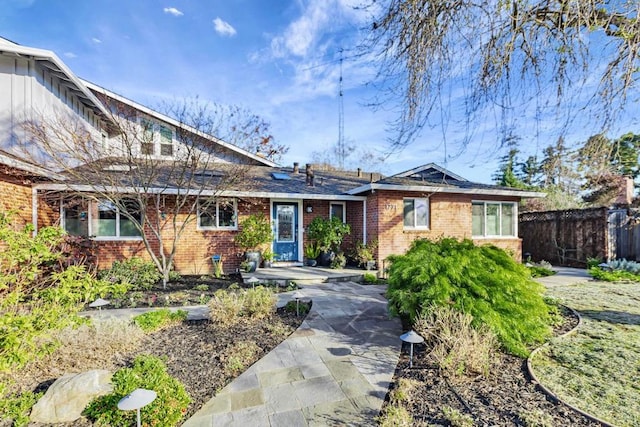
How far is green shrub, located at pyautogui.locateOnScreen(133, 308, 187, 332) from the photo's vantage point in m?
4.73

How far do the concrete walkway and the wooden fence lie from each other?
10.9 m

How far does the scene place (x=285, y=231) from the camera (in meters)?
10.9

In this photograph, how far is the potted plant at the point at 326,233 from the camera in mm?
10417

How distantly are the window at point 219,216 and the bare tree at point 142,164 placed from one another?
0.34m

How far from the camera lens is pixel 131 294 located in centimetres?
688

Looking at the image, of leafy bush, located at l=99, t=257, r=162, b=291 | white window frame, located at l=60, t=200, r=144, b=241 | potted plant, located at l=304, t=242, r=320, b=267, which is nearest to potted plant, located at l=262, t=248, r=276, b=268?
potted plant, located at l=304, t=242, r=320, b=267

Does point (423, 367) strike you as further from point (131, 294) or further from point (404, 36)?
point (131, 294)

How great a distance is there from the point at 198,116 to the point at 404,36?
22.1 ft

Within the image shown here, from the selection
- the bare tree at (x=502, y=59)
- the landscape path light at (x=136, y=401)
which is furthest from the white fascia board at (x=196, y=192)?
the landscape path light at (x=136, y=401)

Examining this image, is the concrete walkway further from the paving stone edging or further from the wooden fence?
the wooden fence

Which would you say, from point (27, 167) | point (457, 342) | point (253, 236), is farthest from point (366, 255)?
point (27, 167)

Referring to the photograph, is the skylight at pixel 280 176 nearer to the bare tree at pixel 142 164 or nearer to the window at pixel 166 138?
the bare tree at pixel 142 164

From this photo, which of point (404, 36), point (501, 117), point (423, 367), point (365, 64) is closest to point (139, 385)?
point (423, 367)

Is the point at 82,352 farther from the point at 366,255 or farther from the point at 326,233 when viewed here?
the point at 366,255
